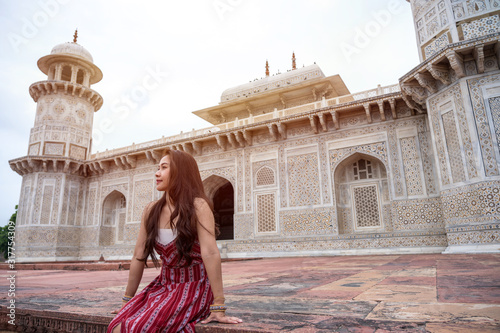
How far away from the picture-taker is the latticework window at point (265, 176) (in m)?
10.1

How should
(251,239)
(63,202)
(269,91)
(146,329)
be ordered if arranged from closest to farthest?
(146,329) → (251,239) → (269,91) → (63,202)

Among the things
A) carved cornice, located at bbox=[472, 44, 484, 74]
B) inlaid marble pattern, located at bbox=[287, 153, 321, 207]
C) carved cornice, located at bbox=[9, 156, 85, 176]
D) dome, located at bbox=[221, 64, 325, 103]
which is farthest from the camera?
carved cornice, located at bbox=[9, 156, 85, 176]

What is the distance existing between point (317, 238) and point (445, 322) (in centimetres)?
783

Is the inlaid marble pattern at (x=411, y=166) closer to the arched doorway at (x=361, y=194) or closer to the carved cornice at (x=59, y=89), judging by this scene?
the arched doorway at (x=361, y=194)

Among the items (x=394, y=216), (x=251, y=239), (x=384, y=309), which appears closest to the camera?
(x=384, y=309)

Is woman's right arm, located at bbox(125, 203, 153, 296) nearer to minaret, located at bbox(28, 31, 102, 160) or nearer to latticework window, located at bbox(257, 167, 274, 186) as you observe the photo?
latticework window, located at bbox(257, 167, 274, 186)

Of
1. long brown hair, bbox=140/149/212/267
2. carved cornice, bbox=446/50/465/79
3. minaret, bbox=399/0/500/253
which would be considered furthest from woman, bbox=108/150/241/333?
carved cornice, bbox=446/50/465/79

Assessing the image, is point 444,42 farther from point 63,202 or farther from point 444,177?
point 63,202

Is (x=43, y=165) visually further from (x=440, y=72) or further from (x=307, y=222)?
(x=440, y=72)

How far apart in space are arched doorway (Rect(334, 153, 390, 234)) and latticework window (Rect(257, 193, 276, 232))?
1883 millimetres

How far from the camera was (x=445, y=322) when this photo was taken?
123 centimetres

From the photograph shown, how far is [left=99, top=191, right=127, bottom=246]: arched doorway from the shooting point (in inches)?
525

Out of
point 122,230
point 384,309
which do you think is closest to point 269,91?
point 122,230

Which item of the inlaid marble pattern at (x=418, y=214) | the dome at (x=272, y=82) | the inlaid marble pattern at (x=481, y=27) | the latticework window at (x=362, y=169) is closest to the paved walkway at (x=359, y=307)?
the inlaid marble pattern at (x=418, y=214)
